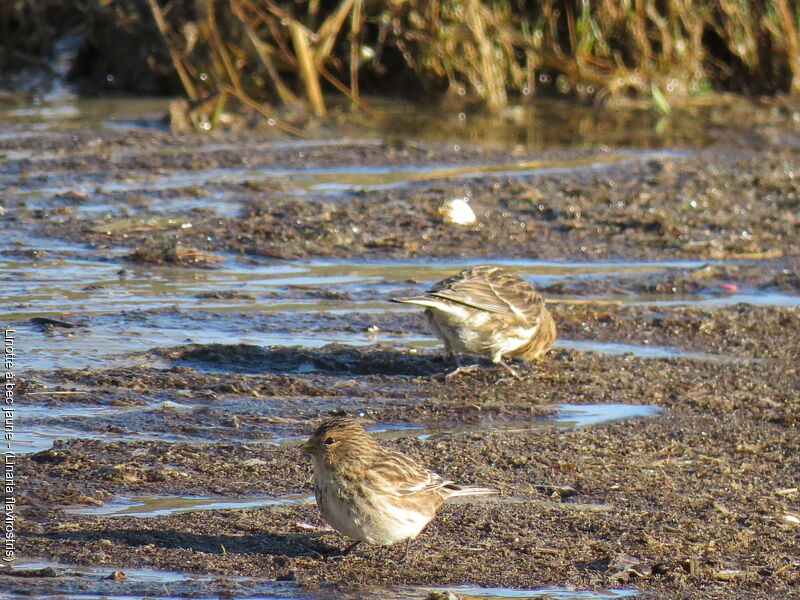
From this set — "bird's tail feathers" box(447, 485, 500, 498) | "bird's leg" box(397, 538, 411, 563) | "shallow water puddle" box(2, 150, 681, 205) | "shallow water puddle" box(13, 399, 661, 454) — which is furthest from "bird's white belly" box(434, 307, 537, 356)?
"shallow water puddle" box(2, 150, 681, 205)

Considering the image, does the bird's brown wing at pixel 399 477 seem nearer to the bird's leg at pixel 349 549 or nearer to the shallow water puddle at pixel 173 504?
the bird's leg at pixel 349 549

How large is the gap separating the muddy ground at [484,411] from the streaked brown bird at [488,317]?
14cm

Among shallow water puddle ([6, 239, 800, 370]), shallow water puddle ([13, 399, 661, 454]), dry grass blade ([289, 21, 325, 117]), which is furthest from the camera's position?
dry grass blade ([289, 21, 325, 117])

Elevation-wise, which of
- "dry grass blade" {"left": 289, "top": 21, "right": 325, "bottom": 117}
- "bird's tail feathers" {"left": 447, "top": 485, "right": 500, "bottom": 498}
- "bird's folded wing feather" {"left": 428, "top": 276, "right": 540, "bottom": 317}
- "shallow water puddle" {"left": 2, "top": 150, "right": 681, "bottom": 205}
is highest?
"dry grass blade" {"left": 289, "top": 21, "right": 325, "bottom": 117}

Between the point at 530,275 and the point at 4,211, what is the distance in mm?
3889

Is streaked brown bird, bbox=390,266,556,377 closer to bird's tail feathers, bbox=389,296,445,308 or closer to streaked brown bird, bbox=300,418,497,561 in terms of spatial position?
bird's tail feathers, bbox=389,296,445,308

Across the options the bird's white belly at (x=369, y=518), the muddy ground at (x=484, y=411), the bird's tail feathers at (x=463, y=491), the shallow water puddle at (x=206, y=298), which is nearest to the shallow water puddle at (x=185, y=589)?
the muddy ground at (x=484, y=411)

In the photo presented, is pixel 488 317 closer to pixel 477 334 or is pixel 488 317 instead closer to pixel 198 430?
pixel 477 334

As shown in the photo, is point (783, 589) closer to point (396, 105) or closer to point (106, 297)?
point (106, 297)

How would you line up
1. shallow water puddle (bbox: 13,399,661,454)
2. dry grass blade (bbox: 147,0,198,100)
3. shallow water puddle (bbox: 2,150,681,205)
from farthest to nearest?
dry grass blade (bbox: 147,0,198,100) → shallow water puddle (bbox: 2,150,681,205) → shallow water puddle (bbox: 13,399,661,454)

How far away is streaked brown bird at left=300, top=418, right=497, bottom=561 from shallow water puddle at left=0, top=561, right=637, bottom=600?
248mm

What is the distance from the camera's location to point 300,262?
29.6 feet

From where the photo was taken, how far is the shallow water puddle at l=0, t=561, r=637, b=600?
13.7ft

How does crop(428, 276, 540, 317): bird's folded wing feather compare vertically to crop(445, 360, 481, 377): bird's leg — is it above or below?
above
